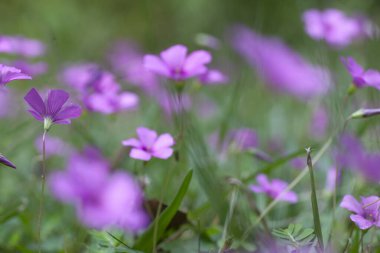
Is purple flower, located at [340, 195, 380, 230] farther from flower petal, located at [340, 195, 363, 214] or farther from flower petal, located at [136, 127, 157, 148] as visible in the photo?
flower petal, located at [136, 127, 157, 148]

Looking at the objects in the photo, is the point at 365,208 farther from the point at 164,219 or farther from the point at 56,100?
the point at 56,100

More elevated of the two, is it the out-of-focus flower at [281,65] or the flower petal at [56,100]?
the flower petal at [56,100]

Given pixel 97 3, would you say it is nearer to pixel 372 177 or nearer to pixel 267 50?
pixel 267 50

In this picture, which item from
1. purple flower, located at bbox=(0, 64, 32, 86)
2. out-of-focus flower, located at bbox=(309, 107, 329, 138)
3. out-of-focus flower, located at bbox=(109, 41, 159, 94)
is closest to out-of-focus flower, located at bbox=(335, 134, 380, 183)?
purple flower, located at bbox=(0, 64, 32, 86)

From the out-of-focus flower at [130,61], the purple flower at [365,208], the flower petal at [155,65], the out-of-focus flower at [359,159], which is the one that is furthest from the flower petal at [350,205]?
the out-of-focus flower at [130,61]

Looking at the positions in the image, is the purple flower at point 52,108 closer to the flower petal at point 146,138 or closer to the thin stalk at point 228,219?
the flower petal at point 146,138
